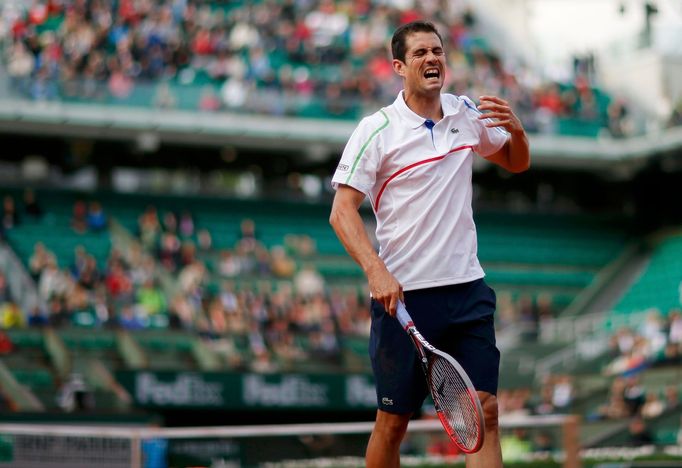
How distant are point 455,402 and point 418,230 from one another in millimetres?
863

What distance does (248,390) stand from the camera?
1988 centimetres

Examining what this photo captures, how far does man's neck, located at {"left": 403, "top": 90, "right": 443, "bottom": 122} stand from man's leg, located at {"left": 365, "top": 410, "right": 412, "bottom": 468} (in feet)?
4.73

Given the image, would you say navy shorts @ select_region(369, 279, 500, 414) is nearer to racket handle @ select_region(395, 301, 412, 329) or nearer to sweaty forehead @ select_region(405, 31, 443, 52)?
racket handle @ select_region(395, 301, 412, 329)

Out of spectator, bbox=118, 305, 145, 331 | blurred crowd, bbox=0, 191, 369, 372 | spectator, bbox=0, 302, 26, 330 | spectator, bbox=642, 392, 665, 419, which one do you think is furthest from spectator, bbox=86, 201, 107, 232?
spectator, bbox=642, 392, 665, 419

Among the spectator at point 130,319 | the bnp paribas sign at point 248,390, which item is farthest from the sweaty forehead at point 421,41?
the spectator at point 130,319

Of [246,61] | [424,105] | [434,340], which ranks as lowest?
[434,340]

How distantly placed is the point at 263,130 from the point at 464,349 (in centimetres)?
2081

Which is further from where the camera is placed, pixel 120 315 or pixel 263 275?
pixel 263 275

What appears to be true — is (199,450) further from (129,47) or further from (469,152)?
(129,47)

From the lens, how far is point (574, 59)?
107 ft

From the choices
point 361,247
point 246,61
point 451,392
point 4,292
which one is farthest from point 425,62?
point 246,61

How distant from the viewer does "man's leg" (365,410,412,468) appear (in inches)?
242

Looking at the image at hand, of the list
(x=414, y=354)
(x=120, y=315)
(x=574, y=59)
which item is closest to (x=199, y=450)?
(x=414, y=354)

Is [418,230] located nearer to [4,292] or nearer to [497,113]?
[497,113]
